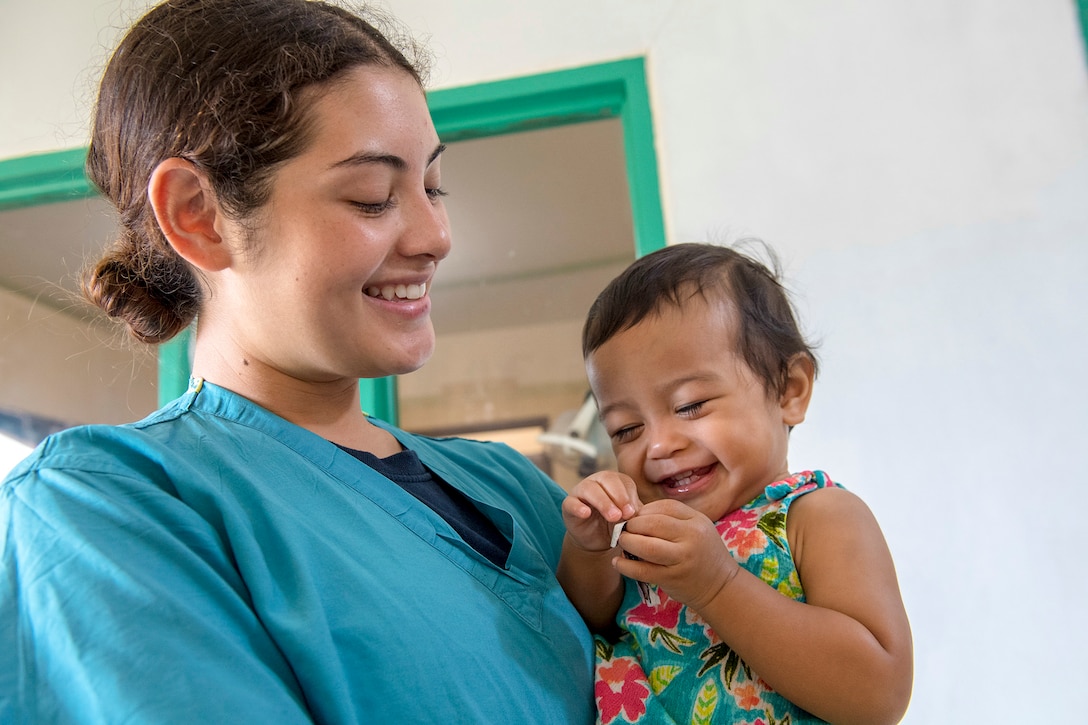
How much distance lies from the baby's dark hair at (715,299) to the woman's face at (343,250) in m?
0.29

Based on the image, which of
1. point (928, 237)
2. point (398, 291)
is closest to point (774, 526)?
point (398, 291)

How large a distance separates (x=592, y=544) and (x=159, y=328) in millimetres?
637

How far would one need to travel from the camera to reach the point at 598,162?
7.32ft

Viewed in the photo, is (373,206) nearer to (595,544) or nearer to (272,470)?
(272,470)

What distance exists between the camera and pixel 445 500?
1104mm

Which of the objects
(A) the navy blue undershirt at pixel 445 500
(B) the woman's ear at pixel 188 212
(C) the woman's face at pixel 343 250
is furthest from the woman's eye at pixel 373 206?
(A) the navy blue undershirt at pixel 445 500

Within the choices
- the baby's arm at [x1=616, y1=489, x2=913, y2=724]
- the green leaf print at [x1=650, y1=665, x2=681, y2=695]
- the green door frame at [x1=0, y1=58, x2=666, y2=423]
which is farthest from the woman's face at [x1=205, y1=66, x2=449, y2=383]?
the green door frame at [x1=0, y1=58, x2=666, y2=423]

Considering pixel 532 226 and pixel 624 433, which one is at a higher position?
pixel 532 226

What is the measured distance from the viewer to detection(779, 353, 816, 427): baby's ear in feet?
4.08

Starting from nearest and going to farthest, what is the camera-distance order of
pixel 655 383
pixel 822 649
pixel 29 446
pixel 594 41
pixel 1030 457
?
pixel 822 649 → pixel 655 383 → pixel 1030 457 → pixel 594 41 → pixel 29 446

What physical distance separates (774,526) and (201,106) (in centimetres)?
84

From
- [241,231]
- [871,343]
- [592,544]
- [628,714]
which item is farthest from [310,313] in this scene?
[871,343]

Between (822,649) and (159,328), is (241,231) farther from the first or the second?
(822,649)

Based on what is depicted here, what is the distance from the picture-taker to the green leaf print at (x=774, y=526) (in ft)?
3.45
